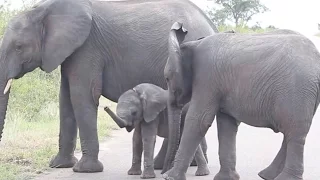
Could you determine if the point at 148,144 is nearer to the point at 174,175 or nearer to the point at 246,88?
the point at 174,175

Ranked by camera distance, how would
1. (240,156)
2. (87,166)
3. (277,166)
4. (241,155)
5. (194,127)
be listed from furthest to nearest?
(241,155)
(240,156)
(87,166)
(277,166)
(194,127)

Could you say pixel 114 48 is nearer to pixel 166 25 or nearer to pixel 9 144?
pixel 166 25

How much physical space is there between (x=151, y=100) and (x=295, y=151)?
6.19 feet

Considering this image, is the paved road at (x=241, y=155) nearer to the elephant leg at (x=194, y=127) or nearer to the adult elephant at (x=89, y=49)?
the adult elephant at (x=89, y=49)

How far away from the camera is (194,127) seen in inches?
295

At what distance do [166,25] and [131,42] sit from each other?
48 cm

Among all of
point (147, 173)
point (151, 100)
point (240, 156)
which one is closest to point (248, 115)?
point (151, 100)

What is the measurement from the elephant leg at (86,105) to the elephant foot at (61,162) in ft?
1.26

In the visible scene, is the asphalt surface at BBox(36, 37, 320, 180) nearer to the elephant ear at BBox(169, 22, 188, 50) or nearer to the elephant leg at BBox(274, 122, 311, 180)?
the elephant leg at BBox(274, 122, 311, 180)

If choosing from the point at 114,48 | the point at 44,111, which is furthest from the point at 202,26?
the point at 44,111

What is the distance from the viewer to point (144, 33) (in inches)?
358

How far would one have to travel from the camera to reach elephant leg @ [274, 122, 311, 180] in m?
7.00

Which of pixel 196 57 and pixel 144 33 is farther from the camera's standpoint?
pixel 144 33

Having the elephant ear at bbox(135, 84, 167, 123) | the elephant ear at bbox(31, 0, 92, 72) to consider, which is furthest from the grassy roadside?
the elephant ear at bbox(135, 84, 167, 123)
